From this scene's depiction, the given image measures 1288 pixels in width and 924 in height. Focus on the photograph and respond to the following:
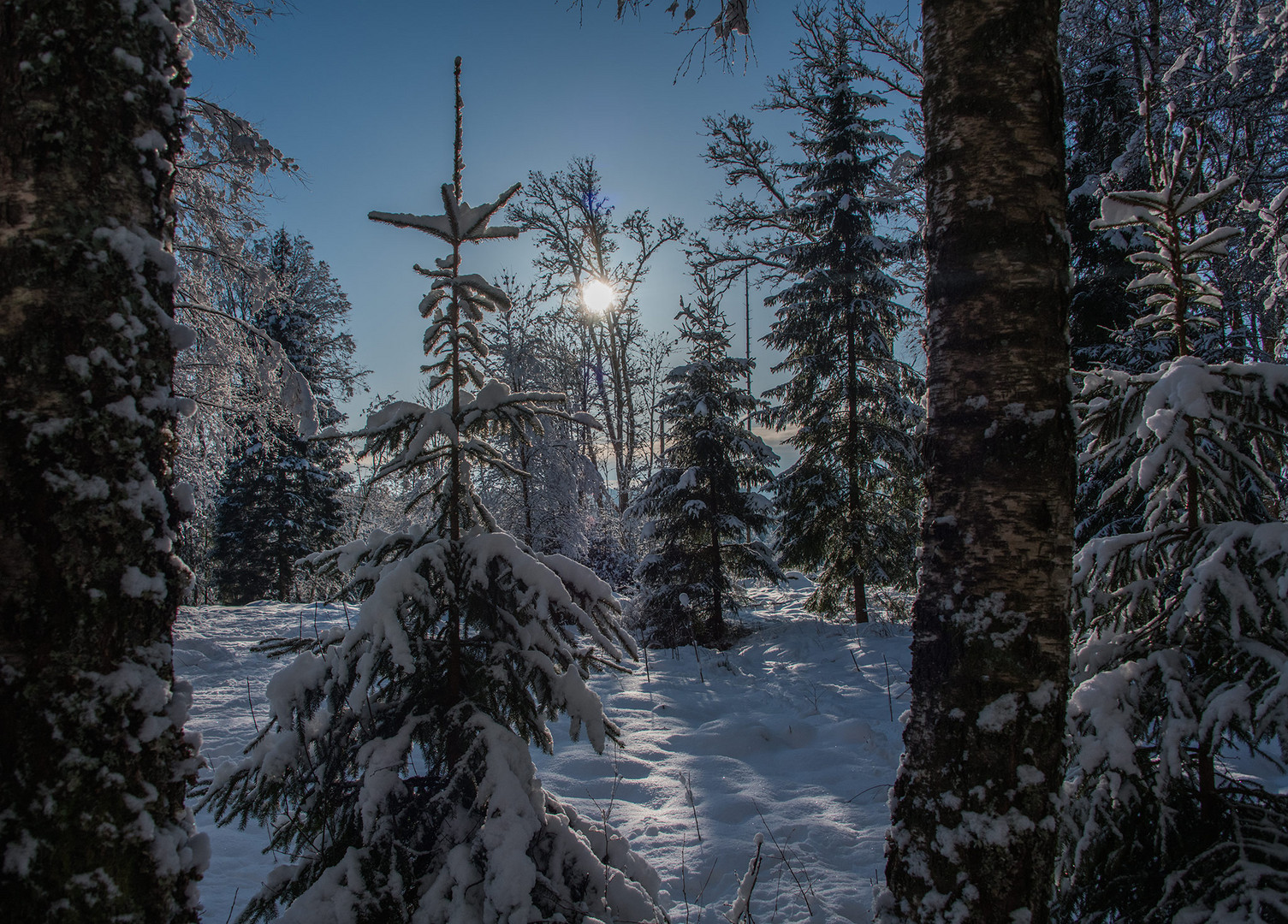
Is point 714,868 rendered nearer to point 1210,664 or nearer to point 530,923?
point 530,923

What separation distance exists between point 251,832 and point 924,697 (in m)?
4.05

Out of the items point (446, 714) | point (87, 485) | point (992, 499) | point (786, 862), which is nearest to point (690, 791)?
point (786, 862)

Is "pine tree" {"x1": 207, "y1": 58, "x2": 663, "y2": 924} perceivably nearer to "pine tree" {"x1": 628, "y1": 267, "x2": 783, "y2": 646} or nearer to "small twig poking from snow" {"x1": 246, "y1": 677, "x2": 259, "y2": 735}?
"small twig poking from snow" {"x1": 246, "y1": 677, "x2": 259, "y2": 735}

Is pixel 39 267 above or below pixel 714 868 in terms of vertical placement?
above

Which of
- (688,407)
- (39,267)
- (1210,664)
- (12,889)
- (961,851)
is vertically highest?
(688,407)

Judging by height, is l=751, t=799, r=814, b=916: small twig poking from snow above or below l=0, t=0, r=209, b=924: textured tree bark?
below

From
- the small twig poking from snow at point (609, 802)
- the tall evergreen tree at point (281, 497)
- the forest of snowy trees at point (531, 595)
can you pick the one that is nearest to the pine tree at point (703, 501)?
the small twig poking from snow at point (609, 802)

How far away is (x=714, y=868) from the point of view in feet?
11.0

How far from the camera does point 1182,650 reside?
7.70 ft

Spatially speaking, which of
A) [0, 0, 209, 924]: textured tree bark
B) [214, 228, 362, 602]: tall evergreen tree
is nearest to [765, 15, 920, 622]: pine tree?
[0, 0, 209, 924]: textured tree bark

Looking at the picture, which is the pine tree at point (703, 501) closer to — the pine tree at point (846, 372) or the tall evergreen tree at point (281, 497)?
the pine tree at point (846, 372)

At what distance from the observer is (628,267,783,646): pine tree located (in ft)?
34.3

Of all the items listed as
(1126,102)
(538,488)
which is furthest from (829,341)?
(538,488)

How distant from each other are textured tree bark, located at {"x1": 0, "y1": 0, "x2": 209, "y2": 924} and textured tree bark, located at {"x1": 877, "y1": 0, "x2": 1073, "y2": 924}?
7.39ft
